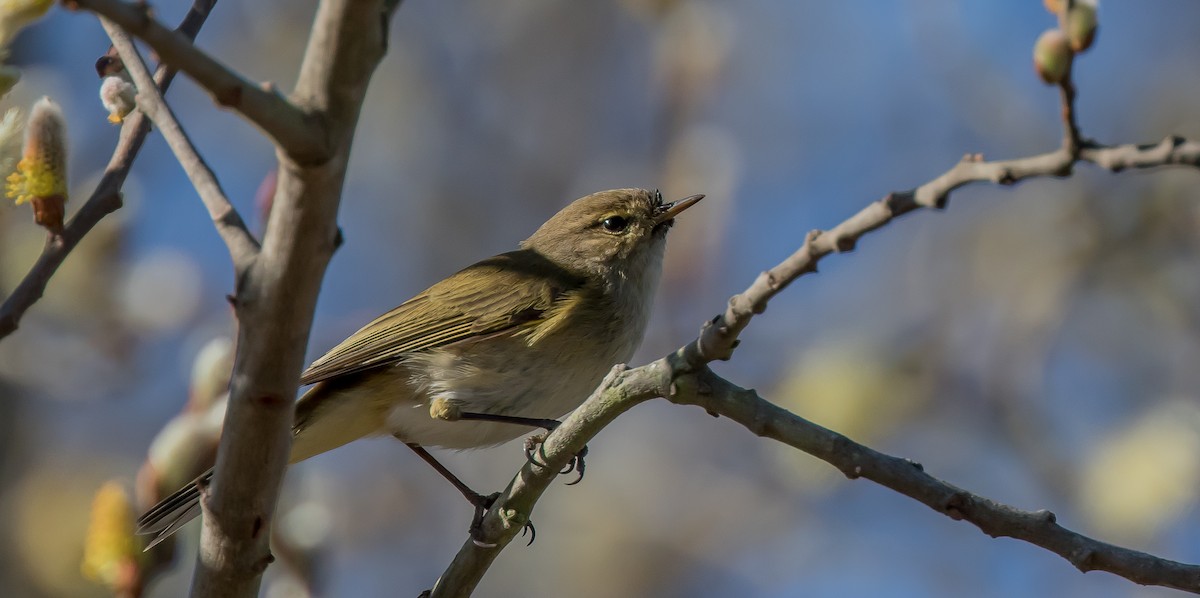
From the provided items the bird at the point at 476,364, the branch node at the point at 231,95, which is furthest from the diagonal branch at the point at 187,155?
the bird at the point at 476,364

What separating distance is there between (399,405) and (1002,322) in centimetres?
322

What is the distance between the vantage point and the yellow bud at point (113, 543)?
6.59 ft

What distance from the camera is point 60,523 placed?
13.3 ft

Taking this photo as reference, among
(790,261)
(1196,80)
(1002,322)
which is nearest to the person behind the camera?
(790,261)

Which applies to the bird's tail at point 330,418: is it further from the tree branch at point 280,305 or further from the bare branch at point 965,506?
the bare branch at point 965,506

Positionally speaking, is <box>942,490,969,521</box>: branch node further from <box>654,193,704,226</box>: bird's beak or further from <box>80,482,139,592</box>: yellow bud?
<box>654,193,704,226</box>: bird's beak

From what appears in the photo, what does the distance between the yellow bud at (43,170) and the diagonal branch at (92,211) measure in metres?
0.04

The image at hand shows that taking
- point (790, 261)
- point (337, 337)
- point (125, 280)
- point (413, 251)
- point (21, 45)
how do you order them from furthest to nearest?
point (413, 251), point (21, 45), point (337, 337), point (125, 280), point (790, 261)

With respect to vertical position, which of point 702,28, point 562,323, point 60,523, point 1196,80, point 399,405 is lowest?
point 60,523

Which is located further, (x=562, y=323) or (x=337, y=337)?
(x=337, y=337)

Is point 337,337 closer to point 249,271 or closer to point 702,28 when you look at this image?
point 702,28

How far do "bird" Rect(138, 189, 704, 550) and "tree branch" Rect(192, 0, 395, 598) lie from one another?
167 cm

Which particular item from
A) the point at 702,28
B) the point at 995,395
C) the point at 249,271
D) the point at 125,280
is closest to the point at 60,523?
the point at 125,280

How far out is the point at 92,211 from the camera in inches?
77.5
